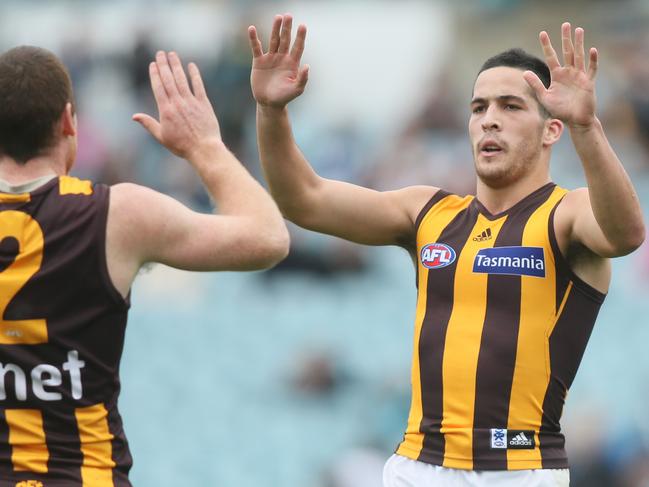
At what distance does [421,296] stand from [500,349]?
0.43 metres

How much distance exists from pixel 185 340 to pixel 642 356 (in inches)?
184

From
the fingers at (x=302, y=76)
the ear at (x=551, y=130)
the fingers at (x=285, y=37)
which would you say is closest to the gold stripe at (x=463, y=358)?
the ear at (x=551, y=130)

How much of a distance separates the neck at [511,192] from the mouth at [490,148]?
0.44 ft

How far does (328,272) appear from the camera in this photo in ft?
43.4

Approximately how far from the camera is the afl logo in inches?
188

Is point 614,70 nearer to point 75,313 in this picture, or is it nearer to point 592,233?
point 592,233

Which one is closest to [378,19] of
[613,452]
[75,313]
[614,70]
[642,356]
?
[614,70]

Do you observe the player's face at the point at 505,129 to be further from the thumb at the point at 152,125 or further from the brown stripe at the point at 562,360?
the thumb at the point at 152,125

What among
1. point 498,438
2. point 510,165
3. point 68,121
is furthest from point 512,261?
point 68,121

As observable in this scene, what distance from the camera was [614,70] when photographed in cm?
1416

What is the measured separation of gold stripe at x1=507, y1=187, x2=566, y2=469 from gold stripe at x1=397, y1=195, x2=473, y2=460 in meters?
0.37

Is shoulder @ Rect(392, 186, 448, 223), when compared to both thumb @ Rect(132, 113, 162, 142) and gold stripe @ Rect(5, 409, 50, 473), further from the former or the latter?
gold stripe @ Rect(5, 409, 50, 473)

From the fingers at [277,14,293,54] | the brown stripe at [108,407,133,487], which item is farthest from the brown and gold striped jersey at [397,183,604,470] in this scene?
the brown stripe at [108,407,133,487]

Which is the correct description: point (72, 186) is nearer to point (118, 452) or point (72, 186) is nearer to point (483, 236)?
point (118, 452)
